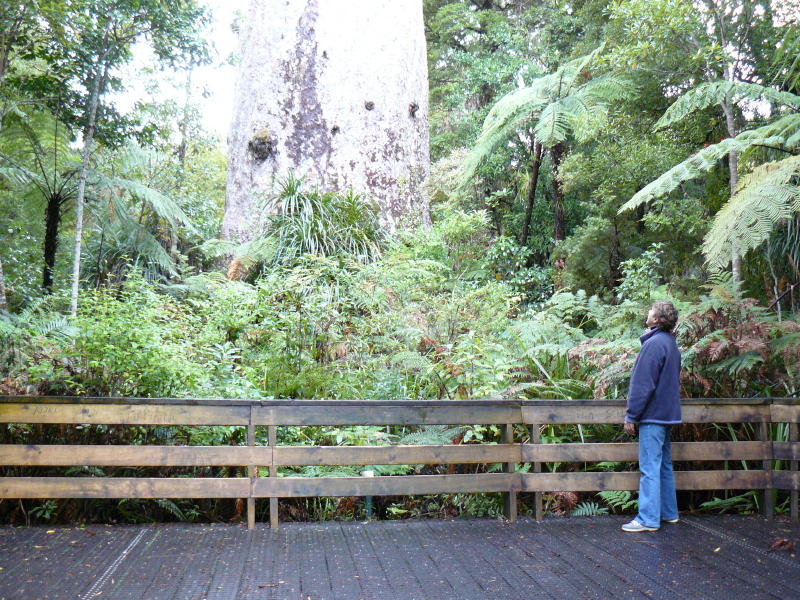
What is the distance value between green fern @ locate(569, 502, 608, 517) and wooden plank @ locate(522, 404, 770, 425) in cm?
70

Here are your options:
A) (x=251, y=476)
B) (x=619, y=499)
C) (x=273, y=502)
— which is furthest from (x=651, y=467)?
(x=251, y=476)

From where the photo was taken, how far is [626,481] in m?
5.44

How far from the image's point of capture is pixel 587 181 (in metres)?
10.8

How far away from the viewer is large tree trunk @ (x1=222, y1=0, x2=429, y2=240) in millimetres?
11422

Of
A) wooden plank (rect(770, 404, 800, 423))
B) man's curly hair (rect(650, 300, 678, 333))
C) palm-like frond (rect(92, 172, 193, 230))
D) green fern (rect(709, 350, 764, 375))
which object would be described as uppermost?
palm-like frond (rect(92, 172, 193, 230))

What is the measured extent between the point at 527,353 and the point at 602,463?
1.12 metres

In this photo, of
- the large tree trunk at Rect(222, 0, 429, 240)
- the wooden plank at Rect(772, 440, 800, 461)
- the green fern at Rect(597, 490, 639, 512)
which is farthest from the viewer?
the large tree trunk at Rect(222, 0, 429, 240)

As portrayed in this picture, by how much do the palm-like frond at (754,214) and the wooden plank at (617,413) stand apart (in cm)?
121

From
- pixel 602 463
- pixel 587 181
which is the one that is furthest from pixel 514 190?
pixel 602 463

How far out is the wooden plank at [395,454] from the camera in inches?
202

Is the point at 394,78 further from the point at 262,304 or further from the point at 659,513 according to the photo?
the point at 659,513

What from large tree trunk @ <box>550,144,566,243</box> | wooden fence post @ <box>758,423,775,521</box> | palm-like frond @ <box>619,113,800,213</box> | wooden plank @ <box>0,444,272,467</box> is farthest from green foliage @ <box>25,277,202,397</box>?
large tree trunk @ <box>550,144,566,243</box>

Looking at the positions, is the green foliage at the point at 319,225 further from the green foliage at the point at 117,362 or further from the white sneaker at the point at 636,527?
the white sneaker at the point at 636,527

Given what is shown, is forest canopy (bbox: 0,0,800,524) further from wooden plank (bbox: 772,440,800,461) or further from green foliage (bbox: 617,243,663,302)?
wooden plank (bbox: 772,440,800,461)
